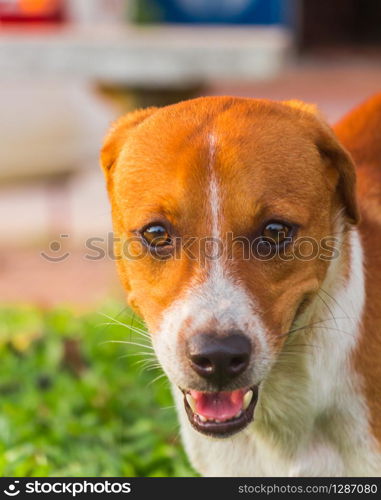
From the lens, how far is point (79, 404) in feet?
19.0

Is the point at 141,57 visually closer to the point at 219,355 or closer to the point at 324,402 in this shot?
the point at 324,402

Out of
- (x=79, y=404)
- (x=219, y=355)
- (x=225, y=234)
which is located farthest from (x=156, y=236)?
(x=79, y=404)

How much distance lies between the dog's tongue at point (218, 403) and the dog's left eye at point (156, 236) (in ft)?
1.84

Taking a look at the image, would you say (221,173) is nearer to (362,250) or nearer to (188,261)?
(188,261)

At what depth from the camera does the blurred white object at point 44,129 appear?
907 centimetres

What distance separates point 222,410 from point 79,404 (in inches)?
88.2

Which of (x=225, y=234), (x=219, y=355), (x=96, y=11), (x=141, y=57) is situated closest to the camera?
(x=219, y=355)

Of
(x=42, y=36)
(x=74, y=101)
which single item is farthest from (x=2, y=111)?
(x=42, y=36)

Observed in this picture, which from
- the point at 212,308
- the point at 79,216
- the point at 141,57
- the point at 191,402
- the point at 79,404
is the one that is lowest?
the point at 79,216

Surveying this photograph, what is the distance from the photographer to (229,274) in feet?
11.7

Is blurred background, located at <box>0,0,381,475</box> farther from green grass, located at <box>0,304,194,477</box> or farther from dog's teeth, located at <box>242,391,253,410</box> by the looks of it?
dog's teeth, located at <box>242,391,253,410</box>

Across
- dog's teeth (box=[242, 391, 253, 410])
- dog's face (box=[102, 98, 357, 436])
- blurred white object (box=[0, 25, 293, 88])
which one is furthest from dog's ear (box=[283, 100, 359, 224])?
blurred white object (box=[0, 25, 293, 88])

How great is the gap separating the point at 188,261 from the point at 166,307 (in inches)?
7.2

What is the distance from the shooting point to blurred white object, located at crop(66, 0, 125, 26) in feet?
30.5
